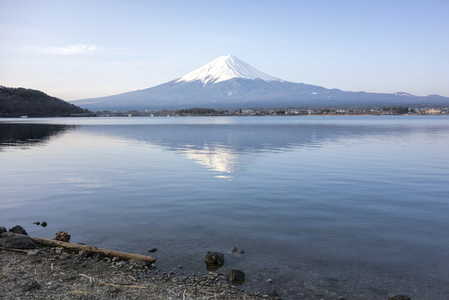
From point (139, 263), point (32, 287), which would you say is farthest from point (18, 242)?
point (139, 263)

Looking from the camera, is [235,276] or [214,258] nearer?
[235,276]

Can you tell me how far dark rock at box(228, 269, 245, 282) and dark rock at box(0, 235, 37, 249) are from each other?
4.94 meters

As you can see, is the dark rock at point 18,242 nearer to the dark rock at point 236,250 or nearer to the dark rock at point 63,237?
the dark rock at point 63,237

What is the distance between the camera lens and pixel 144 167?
2417cm

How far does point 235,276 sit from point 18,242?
5.44m

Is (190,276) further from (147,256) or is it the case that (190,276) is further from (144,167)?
(144,167)

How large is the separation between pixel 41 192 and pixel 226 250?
10.8 metres

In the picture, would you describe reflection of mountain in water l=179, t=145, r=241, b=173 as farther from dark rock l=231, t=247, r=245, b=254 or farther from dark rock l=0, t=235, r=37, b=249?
dark rock l=0, t=235, r=37, b=249

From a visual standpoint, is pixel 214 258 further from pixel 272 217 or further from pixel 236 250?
pixel 272 217

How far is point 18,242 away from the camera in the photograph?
9281 millimetres

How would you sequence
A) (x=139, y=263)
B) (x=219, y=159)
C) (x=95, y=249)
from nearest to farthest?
(x=139, y=263) → (x=95, y=249) → (x=219, y=159)

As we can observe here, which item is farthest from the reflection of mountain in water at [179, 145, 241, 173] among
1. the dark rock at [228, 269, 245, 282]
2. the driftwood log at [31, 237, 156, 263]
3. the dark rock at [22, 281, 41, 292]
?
the dark rock at [22, 281, 41, 292]

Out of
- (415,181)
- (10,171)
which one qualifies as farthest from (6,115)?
(415,181)

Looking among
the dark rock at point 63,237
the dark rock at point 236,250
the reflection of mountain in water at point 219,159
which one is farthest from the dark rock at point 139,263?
the reflection of mountain in water at point 219,159
